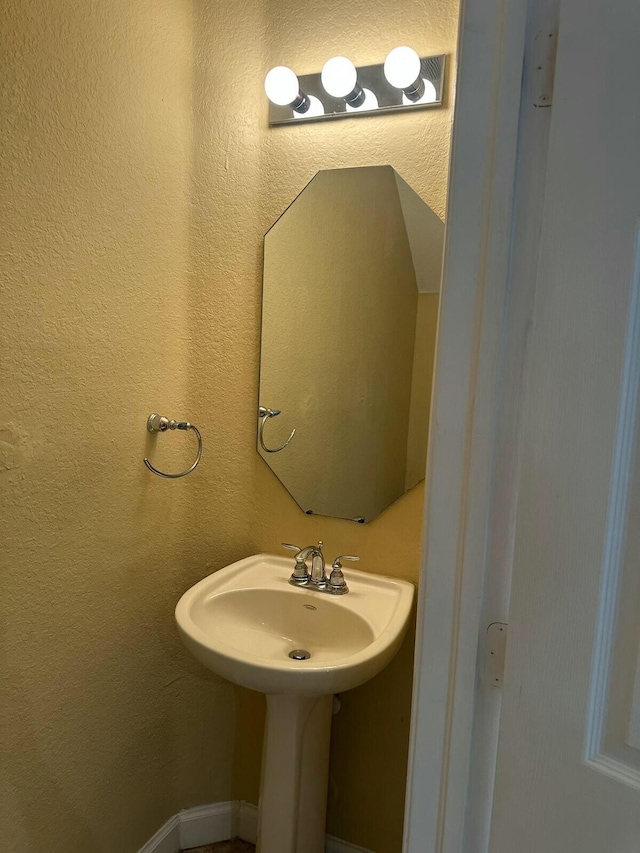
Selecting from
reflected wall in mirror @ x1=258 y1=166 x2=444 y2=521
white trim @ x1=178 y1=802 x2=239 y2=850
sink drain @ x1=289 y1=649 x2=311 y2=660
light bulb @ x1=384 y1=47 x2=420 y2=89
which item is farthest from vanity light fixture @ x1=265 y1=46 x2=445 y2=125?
white trim @ x1=178 y1=802 x2=239 y2=850

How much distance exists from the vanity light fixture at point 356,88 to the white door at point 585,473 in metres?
0.98

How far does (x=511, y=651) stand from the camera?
671 mm

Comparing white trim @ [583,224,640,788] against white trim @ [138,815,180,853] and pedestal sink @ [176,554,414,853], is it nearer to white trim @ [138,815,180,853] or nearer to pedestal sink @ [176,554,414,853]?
pedestal sink @ [176,554,414,853]

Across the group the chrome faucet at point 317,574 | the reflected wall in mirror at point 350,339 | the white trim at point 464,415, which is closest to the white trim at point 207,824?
the chrome faucet at point 317,574

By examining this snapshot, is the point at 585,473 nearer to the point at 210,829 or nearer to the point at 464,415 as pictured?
the point at 464,415

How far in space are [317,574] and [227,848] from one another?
941mm

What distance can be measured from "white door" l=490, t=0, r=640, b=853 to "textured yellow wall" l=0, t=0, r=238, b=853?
3.21 ft

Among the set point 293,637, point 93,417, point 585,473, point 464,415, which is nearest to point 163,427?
point 93,417

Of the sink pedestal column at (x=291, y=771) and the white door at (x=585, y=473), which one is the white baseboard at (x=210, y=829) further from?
the white door at (x=585, y=473)

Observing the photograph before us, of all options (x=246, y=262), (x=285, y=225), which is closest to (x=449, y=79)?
(x=285, y=225)

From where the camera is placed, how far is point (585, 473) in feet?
1.96

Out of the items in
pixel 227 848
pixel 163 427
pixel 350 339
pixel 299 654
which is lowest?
pixel 227 848

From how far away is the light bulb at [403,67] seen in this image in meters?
1.48

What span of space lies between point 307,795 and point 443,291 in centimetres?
137
